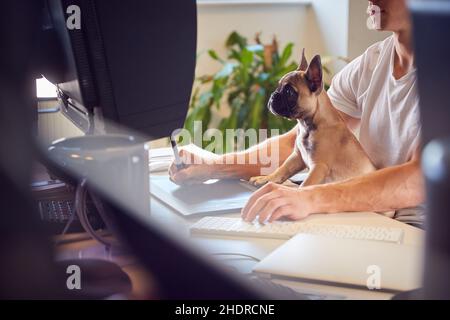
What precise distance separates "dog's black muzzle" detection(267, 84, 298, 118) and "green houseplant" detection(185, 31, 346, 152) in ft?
5.97

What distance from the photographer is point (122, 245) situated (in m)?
0.77

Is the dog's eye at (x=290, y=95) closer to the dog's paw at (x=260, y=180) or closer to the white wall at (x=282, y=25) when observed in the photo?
the dog's paw at (x=260, y=180)

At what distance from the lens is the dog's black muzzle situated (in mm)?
1118

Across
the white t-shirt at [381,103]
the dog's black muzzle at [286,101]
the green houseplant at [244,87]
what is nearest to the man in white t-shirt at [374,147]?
the white t-shirt at [381,103]

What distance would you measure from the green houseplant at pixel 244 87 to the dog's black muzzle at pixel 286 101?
1820 millimetres

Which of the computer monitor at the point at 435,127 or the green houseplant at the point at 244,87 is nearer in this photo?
the computer monitor at the point at 435,127

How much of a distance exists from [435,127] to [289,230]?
0.55 meters

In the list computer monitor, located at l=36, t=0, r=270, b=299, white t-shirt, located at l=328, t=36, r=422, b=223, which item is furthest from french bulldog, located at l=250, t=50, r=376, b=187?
computer monitor, located at l=36, t=0, r=270, b=299

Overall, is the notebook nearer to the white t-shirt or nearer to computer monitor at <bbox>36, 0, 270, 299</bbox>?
computer monitor at <bbox>36, 0, 270, 299</bbox>

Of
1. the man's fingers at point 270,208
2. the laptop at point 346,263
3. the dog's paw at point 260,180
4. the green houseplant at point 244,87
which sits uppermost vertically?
the laptop at point 346,263

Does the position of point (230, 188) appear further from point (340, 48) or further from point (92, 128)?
point (340, 48)

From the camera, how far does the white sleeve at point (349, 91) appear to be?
1.41 meters

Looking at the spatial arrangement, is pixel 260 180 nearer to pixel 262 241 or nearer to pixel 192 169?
pixel 192 169

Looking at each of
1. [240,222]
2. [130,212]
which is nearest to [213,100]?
[240,222]
